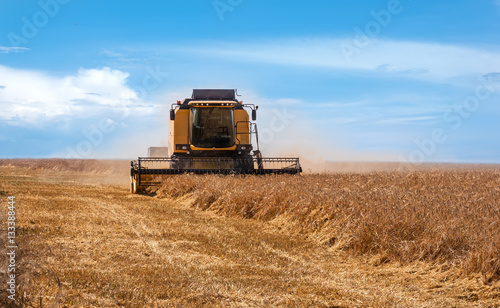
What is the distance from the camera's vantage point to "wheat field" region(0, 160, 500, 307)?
16.6 ft

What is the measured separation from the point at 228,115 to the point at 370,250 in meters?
11.1

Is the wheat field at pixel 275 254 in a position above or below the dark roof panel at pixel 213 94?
below

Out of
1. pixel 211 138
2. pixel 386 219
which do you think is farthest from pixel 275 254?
pixel 211 138

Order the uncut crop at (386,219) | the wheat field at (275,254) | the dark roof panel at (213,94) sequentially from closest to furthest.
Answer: the wheat field at (275,254)
the uncut crop at (386,219)
the dark roof panel at (213,94)

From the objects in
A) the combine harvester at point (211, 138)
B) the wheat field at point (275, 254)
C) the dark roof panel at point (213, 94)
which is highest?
the dark roof panel at point (213, 94)

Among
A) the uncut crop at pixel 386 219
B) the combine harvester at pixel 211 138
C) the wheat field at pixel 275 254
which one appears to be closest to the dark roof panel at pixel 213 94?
the combine harvester at pixel 211 138

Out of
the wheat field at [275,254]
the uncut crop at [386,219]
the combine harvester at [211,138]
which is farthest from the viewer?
the combine harvester at [211,138]

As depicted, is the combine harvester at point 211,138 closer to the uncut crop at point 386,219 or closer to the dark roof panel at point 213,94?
the dark roof panel at point 213,94

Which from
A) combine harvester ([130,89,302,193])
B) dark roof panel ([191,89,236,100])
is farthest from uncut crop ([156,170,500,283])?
dark roof panel ([191,89,236,100])

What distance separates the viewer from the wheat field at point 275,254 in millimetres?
5059

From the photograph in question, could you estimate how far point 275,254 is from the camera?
287 inches

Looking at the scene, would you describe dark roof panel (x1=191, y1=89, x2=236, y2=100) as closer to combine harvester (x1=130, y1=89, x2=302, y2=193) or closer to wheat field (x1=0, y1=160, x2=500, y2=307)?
combine harvester (x1=130, y1=89, x2=302, y2=193)

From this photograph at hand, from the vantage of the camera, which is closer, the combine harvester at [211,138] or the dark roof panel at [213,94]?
the combine harvester at [211,138]

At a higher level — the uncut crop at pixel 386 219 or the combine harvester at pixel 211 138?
the combine harvester at pixel 211 138
